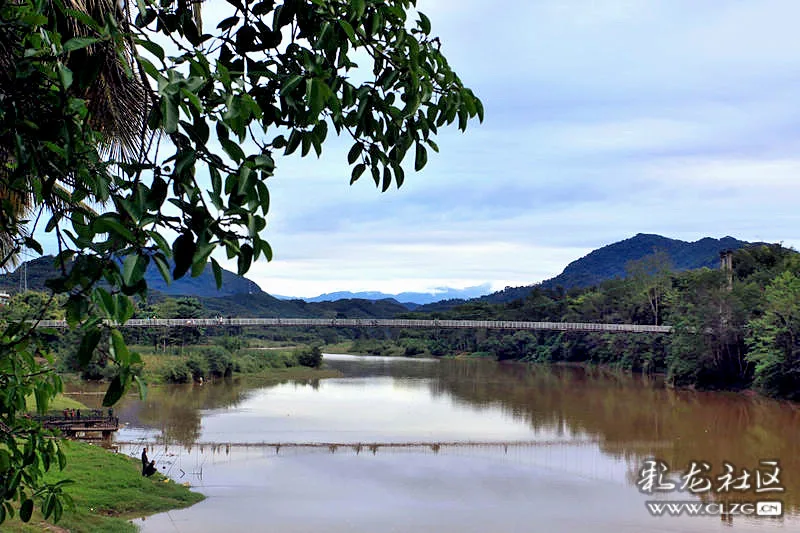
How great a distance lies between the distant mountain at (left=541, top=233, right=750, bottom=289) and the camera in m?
126

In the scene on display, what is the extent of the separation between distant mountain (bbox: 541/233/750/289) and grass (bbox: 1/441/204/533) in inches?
4205

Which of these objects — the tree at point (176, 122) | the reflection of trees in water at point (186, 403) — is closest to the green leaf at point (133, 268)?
the tree at point (176, 122)

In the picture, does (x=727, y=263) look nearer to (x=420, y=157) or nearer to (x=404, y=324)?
(x=404, y=324)

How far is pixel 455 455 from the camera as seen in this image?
15914 millimetres

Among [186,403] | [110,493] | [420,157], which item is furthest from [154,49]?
[186,403]

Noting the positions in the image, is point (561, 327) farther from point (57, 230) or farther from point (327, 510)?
point (57, 230)

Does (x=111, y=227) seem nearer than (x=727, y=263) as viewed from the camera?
Yes

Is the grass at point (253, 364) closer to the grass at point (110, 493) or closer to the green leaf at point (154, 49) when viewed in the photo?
the grass at point (110, 493)

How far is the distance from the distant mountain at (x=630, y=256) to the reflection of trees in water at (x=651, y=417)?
286 ft

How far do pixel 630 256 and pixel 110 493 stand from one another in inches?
5503

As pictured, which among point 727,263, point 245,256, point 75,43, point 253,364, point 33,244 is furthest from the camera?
point 253,364

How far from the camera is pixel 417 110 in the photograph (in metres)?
2.05

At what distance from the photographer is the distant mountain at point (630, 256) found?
126m

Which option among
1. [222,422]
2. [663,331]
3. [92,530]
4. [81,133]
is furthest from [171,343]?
[81,133]
